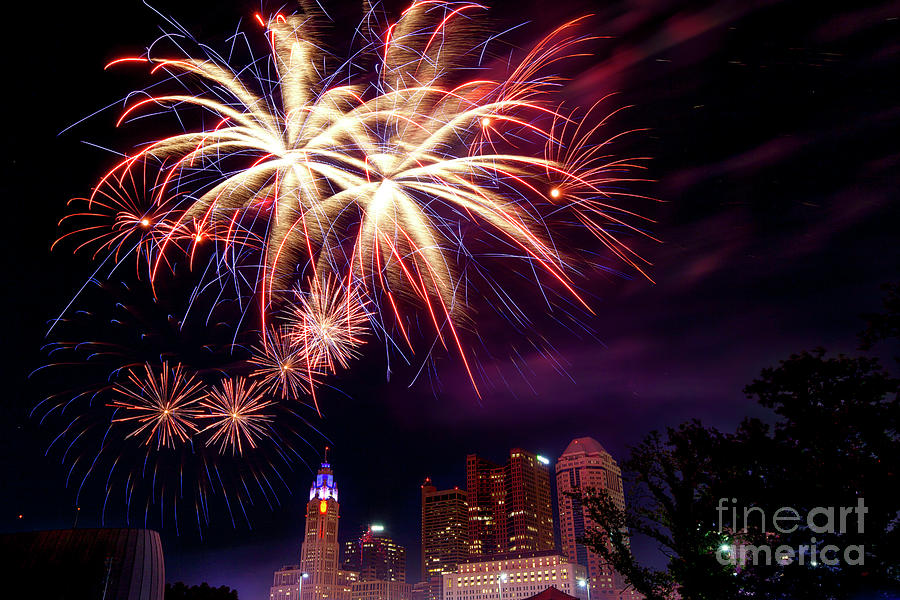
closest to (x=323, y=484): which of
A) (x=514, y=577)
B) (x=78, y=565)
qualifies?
(x=514, y=577)

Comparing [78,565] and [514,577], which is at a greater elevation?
[78,565]

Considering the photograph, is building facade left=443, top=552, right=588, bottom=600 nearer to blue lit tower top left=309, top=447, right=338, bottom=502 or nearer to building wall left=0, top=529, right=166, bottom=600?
blue lit tower top left=309, top=447, right=338, bottom=502

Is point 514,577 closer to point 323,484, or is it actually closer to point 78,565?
point 323,484

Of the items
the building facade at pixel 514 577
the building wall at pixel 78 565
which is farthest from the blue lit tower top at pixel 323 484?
the building wall at pixel 78 565

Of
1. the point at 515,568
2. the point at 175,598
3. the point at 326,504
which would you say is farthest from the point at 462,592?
the point at 175,598

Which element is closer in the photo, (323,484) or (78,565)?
(78,565)

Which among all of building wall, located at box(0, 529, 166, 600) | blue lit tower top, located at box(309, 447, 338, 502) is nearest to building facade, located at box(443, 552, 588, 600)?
blue lit tower top, located at box(309, 447, 338, 502)

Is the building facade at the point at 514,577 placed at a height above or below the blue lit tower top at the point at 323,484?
below

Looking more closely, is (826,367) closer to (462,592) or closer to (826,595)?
(826,595)

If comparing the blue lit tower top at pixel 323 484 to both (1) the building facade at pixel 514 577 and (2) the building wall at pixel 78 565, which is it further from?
(2) the building wall at pixel 78 565
